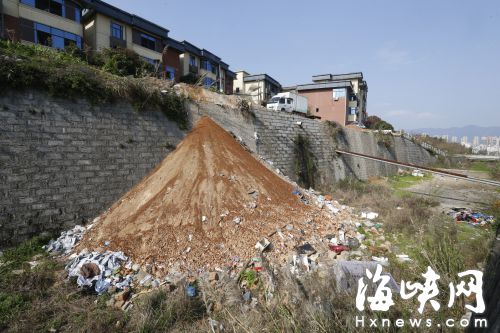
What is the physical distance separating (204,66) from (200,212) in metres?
26.3

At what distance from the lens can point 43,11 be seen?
15.7 metres

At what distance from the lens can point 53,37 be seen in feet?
53.5

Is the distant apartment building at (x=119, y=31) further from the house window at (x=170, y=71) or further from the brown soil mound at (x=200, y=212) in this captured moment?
the brown soil mound at (x=200, y=212)

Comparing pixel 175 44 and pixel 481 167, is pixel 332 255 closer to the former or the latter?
pixel 175 44

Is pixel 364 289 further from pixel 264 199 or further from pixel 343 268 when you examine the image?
pixel 264 199

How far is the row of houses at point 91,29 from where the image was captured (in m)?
14.9

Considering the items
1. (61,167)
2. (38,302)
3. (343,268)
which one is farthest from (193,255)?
(61,167)

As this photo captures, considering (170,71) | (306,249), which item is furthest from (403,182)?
(170,71)

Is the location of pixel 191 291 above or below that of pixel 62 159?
below

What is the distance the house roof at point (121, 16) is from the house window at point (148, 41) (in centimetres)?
47

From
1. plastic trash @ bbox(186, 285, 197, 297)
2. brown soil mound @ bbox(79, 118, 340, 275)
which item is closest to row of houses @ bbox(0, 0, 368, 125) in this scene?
brown soil mound @ bbox(79, 118, 340, 275)

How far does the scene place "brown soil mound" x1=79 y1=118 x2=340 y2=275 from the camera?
16.5 ft

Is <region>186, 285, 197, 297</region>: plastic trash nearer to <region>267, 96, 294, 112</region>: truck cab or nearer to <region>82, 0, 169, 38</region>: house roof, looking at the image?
<region>267, 96, 294, 112</region>: truck cab

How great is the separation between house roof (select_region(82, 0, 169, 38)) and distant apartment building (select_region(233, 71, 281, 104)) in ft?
45.1
